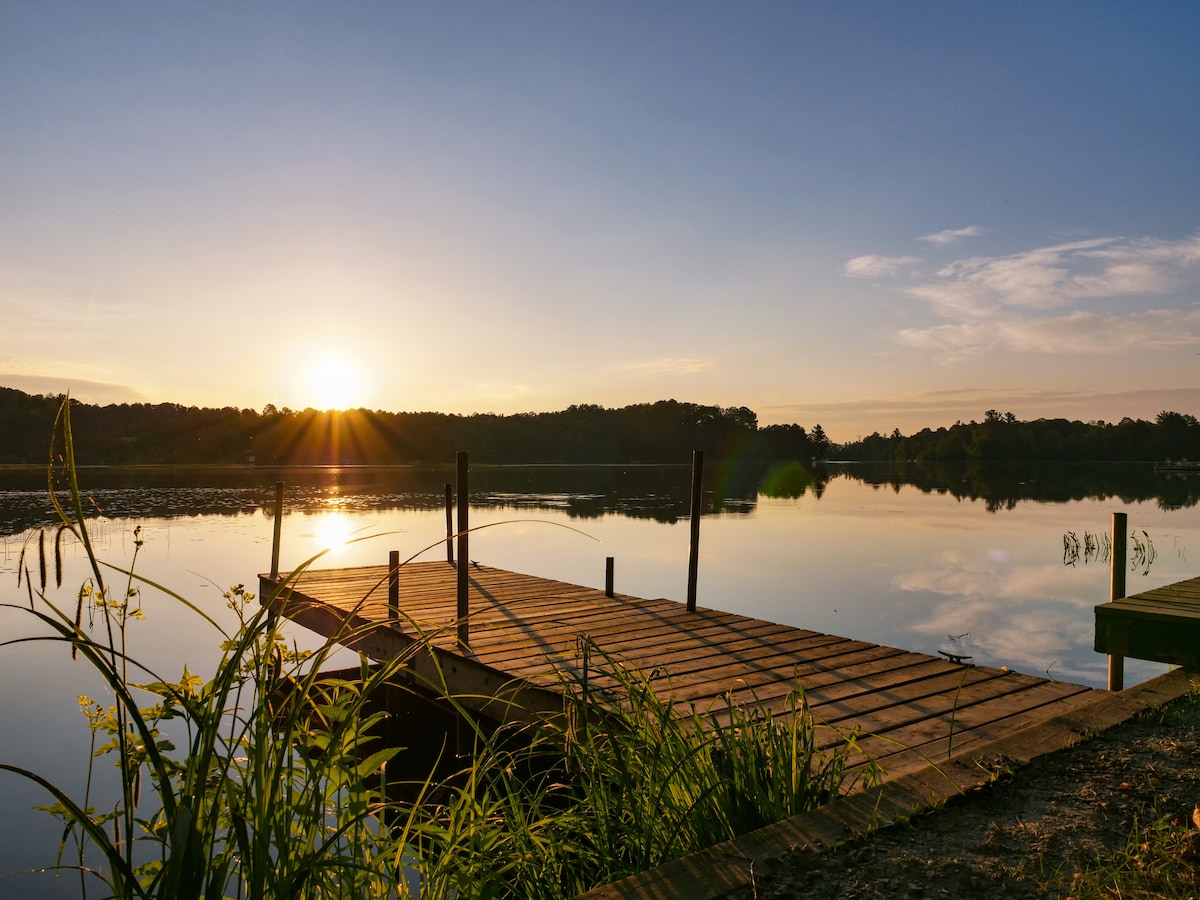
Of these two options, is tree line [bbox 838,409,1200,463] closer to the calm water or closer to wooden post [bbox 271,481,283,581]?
the calm water

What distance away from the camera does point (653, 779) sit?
2453mm

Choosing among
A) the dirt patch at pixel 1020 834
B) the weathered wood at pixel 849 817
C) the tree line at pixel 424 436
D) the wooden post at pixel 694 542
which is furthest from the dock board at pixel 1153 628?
the tree line at pixel 424 436

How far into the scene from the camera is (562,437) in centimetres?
9294

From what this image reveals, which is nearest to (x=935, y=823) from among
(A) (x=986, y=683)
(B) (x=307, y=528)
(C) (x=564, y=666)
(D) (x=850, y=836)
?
(D) (x=850, y=836)

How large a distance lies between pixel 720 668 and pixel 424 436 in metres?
83.3

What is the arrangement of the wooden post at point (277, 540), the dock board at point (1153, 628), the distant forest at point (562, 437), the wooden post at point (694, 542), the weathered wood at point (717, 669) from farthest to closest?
the distant forest at point (562, 437) → the wooden post at point (277, 540) → the wooden post at point (694, 542) → the dock board at point (1153, 628) → the weathered wood at point (717, 669)

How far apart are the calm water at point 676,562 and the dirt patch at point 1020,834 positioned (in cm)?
124

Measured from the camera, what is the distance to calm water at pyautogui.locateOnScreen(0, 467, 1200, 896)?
9531mm

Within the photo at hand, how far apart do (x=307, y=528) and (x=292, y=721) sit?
25201 mm

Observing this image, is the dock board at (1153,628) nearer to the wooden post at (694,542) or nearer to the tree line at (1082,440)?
the wooden post at (694,542)

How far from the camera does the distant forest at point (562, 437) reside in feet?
269

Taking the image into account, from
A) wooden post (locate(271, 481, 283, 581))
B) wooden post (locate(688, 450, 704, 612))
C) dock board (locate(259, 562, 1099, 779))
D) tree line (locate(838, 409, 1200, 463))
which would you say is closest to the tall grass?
dock board (locate(259, 562, 1099, 779))

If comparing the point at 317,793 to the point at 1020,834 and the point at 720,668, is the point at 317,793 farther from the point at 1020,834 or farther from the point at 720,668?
the point at 720,668

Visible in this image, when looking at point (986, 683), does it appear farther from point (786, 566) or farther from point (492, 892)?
point (786, 566)
